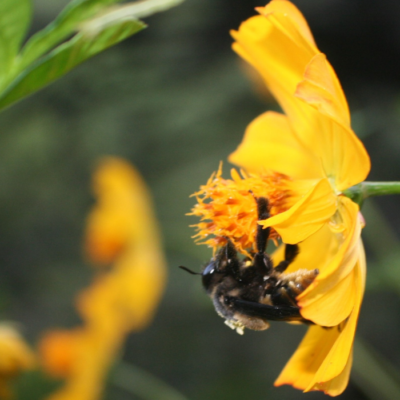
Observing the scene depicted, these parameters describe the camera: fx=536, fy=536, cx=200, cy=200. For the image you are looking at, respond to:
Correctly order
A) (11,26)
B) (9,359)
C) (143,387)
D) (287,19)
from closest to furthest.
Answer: (11,26) < (287,19) < (9,359) < (143,387)

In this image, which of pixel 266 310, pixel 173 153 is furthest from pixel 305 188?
pixel 173 153

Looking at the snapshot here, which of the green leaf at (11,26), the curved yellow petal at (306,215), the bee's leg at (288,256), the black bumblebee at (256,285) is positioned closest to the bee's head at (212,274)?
the black bumblebee at (256,285)

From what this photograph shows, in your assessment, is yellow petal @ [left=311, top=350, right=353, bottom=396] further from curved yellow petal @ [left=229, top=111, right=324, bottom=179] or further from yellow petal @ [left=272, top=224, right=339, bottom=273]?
curved yellow petal @ [left=229, top=111, right=324, bottom=179]

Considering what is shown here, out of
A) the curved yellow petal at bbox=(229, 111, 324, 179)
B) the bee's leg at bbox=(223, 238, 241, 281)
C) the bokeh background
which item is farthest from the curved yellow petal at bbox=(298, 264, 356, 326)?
the bokeh background

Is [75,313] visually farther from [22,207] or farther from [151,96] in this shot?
[151,96]

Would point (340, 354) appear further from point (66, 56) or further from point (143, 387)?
point (143, 387)

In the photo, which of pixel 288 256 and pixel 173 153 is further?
pixel 173 153

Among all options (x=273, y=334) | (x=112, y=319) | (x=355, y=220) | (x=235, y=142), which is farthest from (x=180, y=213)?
(x=355, y=220)
